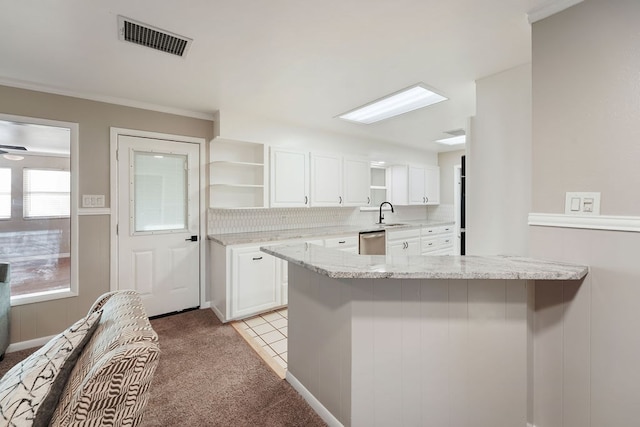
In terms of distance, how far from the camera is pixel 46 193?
2.67 metres

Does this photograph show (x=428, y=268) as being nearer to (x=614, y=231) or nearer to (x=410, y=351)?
(x=410, y=351)

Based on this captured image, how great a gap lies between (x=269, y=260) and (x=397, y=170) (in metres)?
3.25

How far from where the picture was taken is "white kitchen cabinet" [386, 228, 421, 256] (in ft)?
14.8

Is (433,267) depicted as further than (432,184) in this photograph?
No

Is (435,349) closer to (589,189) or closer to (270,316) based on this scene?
(589,189)

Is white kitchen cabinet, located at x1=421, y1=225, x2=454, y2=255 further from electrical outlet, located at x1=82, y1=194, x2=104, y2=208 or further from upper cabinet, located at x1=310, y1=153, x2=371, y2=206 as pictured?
electrical outlet, located at x1=82, y1=194, x2=104, y2=208

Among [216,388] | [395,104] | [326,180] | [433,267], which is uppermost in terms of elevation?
[395,104]

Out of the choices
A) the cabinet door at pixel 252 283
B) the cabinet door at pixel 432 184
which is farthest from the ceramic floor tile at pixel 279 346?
the cabinet door at pixel 432 184

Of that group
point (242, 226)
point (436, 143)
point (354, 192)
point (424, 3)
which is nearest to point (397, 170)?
point (436, 143)

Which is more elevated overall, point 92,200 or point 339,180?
point 339,180

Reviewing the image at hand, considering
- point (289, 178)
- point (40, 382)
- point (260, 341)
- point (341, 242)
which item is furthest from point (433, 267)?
point (289, 178)

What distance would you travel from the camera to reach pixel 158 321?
3.10 m

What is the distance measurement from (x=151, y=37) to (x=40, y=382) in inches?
78.3

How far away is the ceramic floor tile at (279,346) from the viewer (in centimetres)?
250
